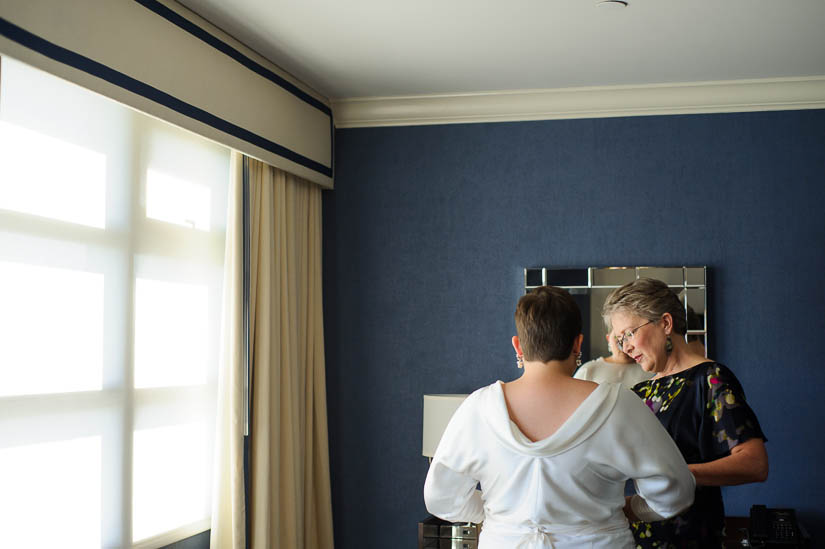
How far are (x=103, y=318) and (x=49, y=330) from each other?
26 centimetres

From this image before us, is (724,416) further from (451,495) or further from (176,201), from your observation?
(176,201)

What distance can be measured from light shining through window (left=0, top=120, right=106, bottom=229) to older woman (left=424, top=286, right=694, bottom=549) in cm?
160

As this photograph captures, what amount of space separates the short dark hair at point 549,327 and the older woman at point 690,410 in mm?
625

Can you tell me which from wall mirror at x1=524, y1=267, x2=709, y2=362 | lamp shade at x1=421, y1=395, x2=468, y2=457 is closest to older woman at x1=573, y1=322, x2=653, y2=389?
wall mirror at x1=524, y1=267, x2=709, y2=362

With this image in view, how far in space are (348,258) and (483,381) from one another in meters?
1.05

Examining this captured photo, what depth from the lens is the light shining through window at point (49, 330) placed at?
249 centimetres

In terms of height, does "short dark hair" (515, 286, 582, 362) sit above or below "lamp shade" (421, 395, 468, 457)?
above

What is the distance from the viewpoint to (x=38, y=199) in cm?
262

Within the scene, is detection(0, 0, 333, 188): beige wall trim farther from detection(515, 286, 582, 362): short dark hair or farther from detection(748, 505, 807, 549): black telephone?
detection(748, 505, 807, 549): black telephone

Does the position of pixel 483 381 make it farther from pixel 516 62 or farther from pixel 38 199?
pixel 38 199

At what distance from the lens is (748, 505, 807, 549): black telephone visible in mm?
3654

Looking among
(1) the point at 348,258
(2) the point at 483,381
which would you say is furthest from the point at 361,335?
(2) the point at 483,381

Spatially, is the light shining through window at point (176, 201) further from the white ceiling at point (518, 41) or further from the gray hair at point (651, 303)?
the gray hair at point (651, 303)

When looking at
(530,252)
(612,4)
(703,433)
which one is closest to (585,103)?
(530,252)
